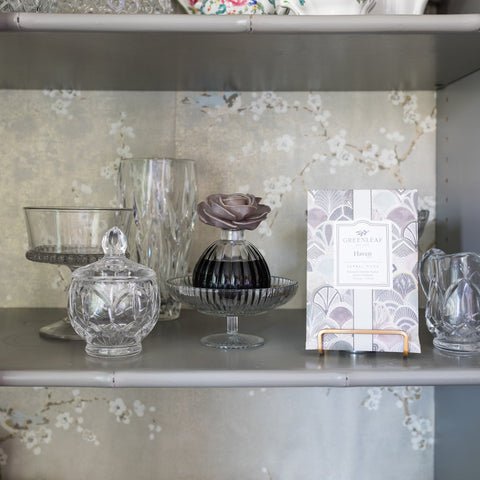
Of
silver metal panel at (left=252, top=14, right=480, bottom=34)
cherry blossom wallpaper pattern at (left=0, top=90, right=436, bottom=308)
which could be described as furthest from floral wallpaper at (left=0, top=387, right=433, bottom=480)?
silver metal panel at (left=252, top=14, right=480, bottom=34)

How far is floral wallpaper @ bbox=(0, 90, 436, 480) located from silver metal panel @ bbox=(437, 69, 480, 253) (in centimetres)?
4

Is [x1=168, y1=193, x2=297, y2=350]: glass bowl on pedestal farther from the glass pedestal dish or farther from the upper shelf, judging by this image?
the upper shelf

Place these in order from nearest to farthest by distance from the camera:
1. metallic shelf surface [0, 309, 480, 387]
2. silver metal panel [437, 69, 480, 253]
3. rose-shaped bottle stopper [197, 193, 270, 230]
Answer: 1. metallic shelf surface [0, 309, 480, 387]
2. rose-shaped bottle stopper [197, 193, 270, 230]
3. silver metal panel [437, 69, 480, 253]

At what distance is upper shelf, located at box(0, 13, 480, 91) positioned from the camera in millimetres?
828

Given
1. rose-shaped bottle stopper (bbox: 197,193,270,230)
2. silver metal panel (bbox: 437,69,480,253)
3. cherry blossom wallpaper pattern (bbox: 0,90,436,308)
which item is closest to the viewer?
rose-shaped bottle stopper (bbox: 197,193,270,230)

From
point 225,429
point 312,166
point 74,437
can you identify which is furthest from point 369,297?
point 74,437

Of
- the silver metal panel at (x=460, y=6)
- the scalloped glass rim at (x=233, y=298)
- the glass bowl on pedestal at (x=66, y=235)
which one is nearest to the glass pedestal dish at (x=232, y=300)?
the scalloped glass rim at (x=233, y=298)

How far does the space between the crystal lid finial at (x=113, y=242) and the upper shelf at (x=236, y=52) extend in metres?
0.26

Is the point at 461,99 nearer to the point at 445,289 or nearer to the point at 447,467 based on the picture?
the point at 445,289

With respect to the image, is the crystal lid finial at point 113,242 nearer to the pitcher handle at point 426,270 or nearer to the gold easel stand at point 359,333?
the gold easel stand at point 359,333

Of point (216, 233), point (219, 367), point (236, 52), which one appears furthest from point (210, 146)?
point (219, 367)

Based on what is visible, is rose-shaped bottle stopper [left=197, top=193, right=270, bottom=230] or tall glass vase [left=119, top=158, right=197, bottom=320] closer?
rose-shaped bottle stopper [left=197, top=193, right=270, bottom=230]

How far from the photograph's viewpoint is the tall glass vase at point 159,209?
3.58ft

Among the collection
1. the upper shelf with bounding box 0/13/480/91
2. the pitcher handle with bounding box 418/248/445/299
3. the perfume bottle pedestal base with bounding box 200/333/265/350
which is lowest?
the perfume bottle pedestal base with bounding box 200/333/265/350
